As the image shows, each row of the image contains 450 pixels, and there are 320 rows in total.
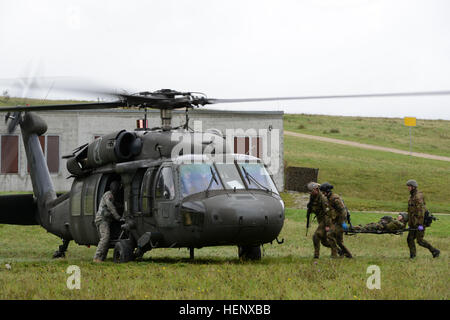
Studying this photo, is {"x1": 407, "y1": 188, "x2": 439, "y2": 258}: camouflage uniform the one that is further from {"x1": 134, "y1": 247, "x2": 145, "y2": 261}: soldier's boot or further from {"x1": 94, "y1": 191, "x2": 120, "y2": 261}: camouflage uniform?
{"x1": 94, "y1": 191, "x2": 120, "y2": 261}: camouflage uniform

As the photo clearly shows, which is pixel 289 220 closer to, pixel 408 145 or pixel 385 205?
pixel 385 205

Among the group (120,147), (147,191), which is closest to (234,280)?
(147,191)

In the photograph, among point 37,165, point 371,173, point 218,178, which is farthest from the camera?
point 371,173

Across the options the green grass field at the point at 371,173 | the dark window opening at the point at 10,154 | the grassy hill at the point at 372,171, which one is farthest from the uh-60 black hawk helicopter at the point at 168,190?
the grassy hill at the point at 372,171

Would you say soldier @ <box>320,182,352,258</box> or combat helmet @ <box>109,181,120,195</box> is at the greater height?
combat helmet @ <box>109,181,120,195</box>

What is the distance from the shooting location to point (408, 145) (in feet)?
223

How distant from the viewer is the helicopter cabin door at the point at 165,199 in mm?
11945

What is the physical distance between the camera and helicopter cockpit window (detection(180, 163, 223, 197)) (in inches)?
463

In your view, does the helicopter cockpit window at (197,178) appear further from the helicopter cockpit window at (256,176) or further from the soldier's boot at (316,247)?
the soldier's boot at (316,247)

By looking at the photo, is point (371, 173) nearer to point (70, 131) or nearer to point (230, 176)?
point (70, 131)

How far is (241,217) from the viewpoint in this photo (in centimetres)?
1118

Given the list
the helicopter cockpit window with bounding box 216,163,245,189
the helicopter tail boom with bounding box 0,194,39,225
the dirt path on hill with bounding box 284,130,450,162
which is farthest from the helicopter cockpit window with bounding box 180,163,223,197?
the dirt path on hill with bounding box 284,130,450,162

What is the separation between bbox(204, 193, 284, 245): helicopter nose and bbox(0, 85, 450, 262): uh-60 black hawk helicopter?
18mm

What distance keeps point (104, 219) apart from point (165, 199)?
84.8 inches
